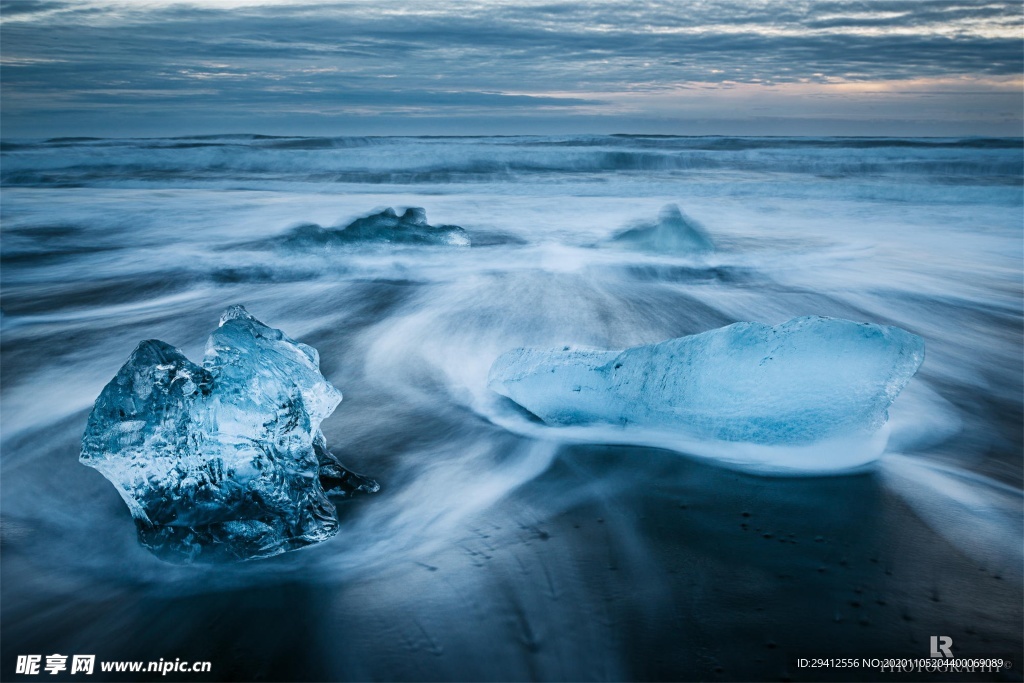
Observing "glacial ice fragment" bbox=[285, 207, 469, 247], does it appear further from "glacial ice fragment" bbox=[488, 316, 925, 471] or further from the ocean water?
"glacial ice fragment" bbox=[488, 316, 925, 471]

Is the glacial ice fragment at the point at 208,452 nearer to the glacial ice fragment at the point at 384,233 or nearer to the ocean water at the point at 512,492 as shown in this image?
the ocean water at the point at 512,492

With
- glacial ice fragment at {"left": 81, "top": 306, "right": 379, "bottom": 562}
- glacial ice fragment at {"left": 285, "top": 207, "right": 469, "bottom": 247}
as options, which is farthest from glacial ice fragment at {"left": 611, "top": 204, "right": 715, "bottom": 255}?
glacial ice fragment at {"left": 81, "top": 306, "right": 379, "bottom": 562}

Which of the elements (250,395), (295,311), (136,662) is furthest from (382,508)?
(295,311)

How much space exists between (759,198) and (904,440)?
9.42m

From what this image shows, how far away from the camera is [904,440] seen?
2.80 m

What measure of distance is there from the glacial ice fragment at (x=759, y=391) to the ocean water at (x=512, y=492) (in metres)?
0.14

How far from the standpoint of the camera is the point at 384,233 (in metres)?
6.89

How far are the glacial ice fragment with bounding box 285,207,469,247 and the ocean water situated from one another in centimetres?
20

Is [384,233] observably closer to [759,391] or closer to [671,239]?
[671,239]

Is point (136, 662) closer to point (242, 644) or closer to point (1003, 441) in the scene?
point (242, 644)

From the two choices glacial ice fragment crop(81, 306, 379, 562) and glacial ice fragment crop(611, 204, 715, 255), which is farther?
A: glacial ice fragment crop(611, 204, 715, 255)

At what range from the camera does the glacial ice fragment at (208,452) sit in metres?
1.98

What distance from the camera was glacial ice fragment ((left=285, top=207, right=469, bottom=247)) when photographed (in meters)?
6.77

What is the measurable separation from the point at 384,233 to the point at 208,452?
508 cm
